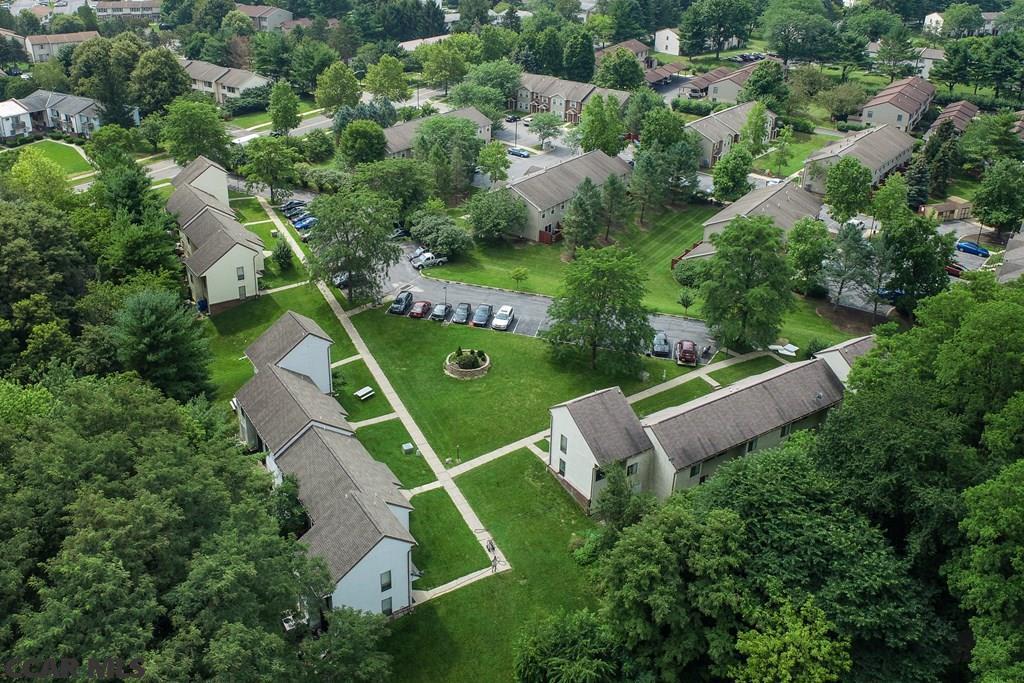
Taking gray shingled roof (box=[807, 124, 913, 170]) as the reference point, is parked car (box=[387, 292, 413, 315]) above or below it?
above

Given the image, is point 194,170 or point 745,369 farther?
point 194,170

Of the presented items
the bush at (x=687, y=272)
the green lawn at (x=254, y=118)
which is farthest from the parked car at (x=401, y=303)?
the green lawn at (x=254, y=118)

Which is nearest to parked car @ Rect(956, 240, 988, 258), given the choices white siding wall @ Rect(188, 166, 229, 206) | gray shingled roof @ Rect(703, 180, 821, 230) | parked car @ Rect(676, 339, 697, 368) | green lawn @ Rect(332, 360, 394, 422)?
gray shingled roof @ Rect(703, 180, 821, 230)

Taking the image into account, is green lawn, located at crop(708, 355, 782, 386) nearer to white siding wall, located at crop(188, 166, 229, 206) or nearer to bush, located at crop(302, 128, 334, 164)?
white siding wall, located at crop(188, 166, 229, 206)

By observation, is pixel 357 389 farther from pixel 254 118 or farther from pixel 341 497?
pixel 254 118

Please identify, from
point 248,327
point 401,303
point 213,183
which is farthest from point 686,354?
point 213,183
